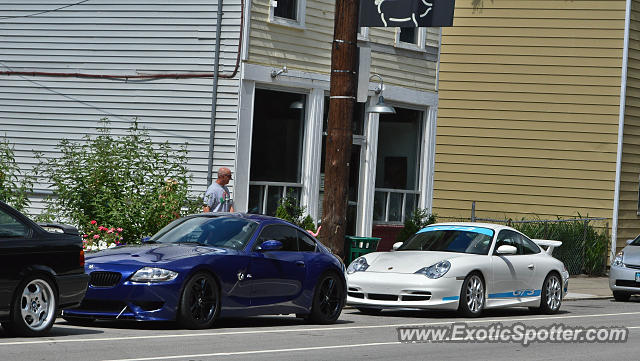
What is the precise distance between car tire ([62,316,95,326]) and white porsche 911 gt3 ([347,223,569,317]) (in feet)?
12.6

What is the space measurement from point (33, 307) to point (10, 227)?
31.7 inches

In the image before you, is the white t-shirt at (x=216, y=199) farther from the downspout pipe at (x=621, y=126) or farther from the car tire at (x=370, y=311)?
the downspout pipe at (x=621, y=126)

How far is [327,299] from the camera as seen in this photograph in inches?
527

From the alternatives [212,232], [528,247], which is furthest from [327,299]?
[528,247]

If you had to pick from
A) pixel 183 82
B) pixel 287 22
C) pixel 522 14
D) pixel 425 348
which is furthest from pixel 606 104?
pixel 425 348

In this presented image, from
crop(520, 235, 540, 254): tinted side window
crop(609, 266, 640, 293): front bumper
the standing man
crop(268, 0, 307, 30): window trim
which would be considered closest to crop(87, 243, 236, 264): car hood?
the standing man

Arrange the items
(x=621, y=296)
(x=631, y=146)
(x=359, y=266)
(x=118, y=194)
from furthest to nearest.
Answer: (x=631, y=146) < (x=621, y=296) < (x=118, y=194) < (x=359, y=266)

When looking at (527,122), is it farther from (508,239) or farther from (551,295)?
(508,239)

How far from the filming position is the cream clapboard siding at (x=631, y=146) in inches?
947

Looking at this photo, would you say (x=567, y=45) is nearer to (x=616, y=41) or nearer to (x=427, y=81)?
(x=616, y=41)

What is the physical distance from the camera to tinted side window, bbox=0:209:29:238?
400 inches

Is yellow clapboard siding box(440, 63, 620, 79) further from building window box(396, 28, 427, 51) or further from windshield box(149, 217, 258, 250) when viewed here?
windshield box(149, 217, 258, 250)

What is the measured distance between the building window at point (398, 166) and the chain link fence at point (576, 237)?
171 cm

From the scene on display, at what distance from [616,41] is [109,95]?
11412 millimetres
